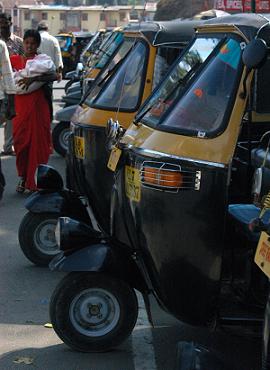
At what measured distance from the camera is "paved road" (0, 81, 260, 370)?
184 inches

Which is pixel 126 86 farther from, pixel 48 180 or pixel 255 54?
pixel 255 54

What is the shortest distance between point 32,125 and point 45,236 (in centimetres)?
251

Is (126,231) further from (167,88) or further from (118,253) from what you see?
(167,88)

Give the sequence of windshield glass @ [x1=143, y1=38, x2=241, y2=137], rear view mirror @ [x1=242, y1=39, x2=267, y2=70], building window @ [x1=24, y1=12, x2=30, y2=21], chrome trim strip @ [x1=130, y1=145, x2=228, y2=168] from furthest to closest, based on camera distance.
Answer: building window @ [x1=24, y1=12, x2=30, y2=21] → windshield glass @ [x1=143, y1=38, x2=241, y2=137] → chrome trim strip @ [x1=130, y1=145, x2=228, y2=168] → rear view mirror @ [x1=242, y1=39, x2=267, y2=70]

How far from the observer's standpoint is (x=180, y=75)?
16.3ft

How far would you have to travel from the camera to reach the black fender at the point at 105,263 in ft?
15.2

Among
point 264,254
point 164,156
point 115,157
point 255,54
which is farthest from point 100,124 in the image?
point 264,254

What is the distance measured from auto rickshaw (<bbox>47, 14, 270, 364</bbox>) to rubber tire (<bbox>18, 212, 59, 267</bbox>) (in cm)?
171

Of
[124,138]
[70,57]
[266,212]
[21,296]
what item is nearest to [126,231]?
[124,138]

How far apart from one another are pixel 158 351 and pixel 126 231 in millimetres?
769

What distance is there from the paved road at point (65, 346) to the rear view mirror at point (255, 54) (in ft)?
5.37

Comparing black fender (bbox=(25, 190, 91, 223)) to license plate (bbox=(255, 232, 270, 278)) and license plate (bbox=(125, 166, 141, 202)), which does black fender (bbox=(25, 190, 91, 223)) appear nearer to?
license plate (bbox=(125, 166, 141, 202))

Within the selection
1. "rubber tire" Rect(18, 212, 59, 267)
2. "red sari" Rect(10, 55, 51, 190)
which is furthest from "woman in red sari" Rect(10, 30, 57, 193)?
"rubber tire" Rect(18, 212, 59, 267)

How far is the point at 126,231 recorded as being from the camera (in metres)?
4.84
